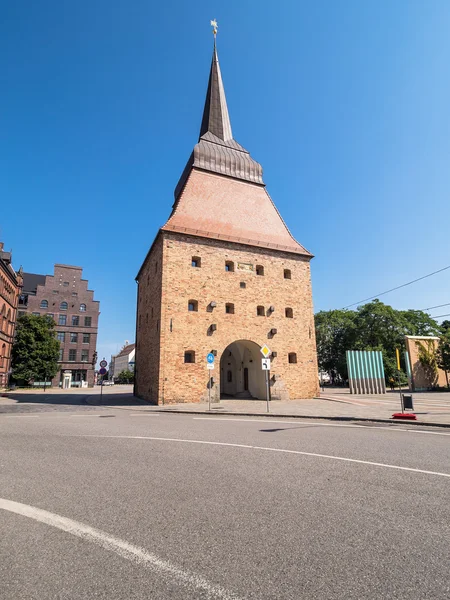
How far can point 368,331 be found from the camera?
157ft

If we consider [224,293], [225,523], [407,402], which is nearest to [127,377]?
[224,293]

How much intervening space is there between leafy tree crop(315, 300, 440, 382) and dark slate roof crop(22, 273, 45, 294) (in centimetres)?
5048

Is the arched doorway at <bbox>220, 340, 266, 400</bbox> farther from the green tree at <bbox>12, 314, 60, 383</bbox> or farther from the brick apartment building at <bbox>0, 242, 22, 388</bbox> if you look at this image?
the brick apartment building at <bbox>0, 242, 22, 388</bbox>

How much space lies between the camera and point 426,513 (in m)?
3.46

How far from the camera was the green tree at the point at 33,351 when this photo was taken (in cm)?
4094

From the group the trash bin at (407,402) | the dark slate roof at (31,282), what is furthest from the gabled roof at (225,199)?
the dark slate roof at (31,282)

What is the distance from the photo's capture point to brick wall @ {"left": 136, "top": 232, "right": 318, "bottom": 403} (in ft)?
62.3

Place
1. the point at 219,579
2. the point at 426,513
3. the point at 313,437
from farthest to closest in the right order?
the point at 313,437
the point at 426,513
the point at 219,579

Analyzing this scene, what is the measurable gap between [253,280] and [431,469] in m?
17.5

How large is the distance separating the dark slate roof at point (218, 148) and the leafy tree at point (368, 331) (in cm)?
2912

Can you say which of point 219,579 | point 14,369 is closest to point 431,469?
point 219,579

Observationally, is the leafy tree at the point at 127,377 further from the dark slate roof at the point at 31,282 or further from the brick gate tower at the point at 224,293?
the brick gate tower at the point at 224,293

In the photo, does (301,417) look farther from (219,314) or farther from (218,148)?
(218,148)

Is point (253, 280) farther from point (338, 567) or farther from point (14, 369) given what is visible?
point (14, 369)
